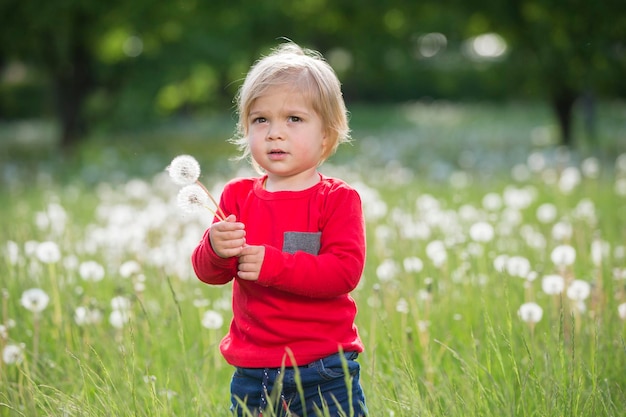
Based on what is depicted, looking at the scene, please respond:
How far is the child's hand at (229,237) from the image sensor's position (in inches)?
81.6

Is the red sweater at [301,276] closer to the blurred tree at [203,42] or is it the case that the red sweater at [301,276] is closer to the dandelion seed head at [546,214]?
the dandelion seed head at [546,214]

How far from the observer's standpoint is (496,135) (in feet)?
63.0

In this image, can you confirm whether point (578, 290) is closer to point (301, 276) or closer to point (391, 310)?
point (391, 310)

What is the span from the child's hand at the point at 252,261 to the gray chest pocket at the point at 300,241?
15cm

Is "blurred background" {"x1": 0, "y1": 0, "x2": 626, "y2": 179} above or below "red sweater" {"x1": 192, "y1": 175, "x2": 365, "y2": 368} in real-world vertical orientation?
above

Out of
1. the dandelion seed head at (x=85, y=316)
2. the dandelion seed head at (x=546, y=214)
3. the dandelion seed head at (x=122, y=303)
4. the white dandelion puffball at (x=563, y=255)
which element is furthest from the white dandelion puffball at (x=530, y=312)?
the dandelion seed head at (x=546, y=214)

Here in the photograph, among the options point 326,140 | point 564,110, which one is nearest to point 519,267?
point 326,140

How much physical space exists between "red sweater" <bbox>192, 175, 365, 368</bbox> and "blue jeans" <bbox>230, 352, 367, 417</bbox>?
0.10ft

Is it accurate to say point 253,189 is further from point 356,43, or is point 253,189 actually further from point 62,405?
point 356,43

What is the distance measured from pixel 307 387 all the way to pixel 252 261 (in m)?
0.39

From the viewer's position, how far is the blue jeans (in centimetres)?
221

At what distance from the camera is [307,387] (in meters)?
2.23

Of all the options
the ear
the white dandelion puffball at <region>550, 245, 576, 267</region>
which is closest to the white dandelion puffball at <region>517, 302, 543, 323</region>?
the white dandelion puffball at <region>550, 245, 576, 267</region>

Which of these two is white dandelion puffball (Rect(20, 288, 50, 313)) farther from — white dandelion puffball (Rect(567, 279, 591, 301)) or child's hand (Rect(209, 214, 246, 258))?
white dandelion puffball (Rect(567, 279, 591, 301))
